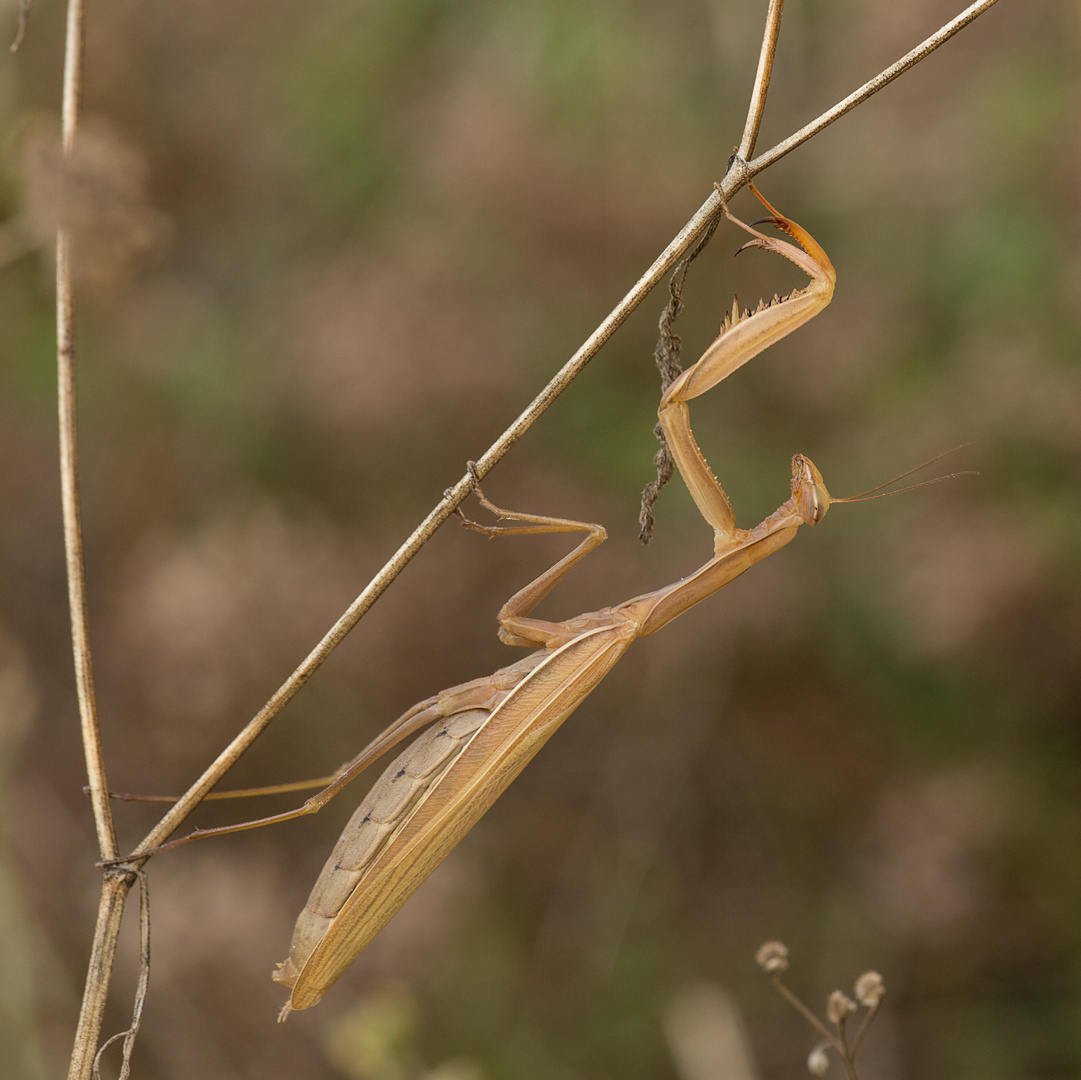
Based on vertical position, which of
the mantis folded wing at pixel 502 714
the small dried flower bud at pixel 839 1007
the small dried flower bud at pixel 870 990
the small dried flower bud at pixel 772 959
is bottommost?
the small dried flower bud at pixel 870 990

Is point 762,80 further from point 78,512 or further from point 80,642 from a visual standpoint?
point 80,642

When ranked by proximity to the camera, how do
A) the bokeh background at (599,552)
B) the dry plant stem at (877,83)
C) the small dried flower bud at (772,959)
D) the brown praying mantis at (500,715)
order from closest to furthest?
the dry plant stem at (877,83) → the brown praying mantis at (500,715) → the small dried flower bud at (772,959) → the bokeh background at (599,552)

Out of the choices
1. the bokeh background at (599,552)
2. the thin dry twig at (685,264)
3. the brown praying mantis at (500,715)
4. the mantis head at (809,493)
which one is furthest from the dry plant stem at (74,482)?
the bokeh background at (599,552)

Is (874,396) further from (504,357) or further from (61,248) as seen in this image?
(61,248)

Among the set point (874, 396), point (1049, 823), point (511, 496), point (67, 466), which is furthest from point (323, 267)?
point (1049, 823)

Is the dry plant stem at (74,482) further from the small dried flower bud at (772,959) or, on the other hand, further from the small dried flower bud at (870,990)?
the small dried flower bud at (870,990)

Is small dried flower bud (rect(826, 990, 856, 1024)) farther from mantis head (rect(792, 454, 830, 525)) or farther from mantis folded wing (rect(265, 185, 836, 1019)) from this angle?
mantis head (rect(792, 454, 830, 525))
